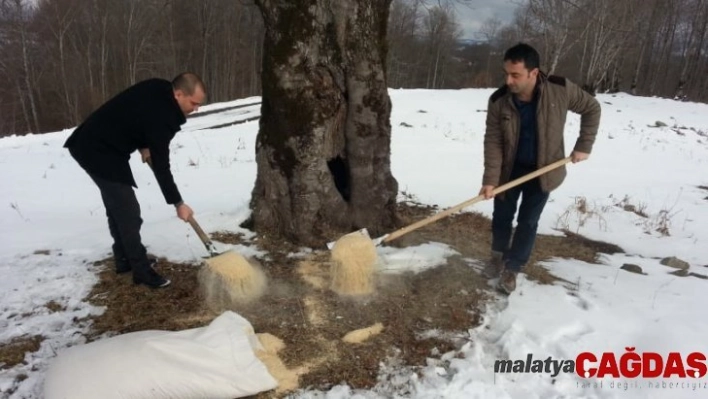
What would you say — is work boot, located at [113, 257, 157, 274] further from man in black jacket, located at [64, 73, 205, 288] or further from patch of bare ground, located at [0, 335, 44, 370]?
patch of bare ground, located at [0, 335, 44, 370]

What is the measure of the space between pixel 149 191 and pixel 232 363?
5.25 metres

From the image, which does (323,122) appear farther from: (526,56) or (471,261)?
(471,261)

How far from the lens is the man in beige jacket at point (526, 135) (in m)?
3.37

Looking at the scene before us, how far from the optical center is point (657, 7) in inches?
1037

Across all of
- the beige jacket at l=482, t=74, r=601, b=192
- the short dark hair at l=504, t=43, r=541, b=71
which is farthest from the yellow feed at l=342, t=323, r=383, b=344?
the short dark hair at l=504, t=43, r=541, b=71

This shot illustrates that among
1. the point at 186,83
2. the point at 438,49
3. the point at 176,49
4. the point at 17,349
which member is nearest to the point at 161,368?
the point at 17,349

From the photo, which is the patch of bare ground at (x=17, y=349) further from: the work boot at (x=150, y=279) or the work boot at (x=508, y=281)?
the work boot at (x=508, y=281)

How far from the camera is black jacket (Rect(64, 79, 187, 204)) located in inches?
130

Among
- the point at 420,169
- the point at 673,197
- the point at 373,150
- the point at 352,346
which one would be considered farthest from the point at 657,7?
the point at 352,346

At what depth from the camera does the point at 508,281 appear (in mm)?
3752

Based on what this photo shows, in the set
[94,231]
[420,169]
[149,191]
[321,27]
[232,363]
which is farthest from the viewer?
[420,169]

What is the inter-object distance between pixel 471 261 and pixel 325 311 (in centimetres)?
166

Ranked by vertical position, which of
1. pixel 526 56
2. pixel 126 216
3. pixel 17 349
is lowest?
pixel 17 349

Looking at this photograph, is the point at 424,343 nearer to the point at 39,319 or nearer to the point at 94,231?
the point at 39,319
